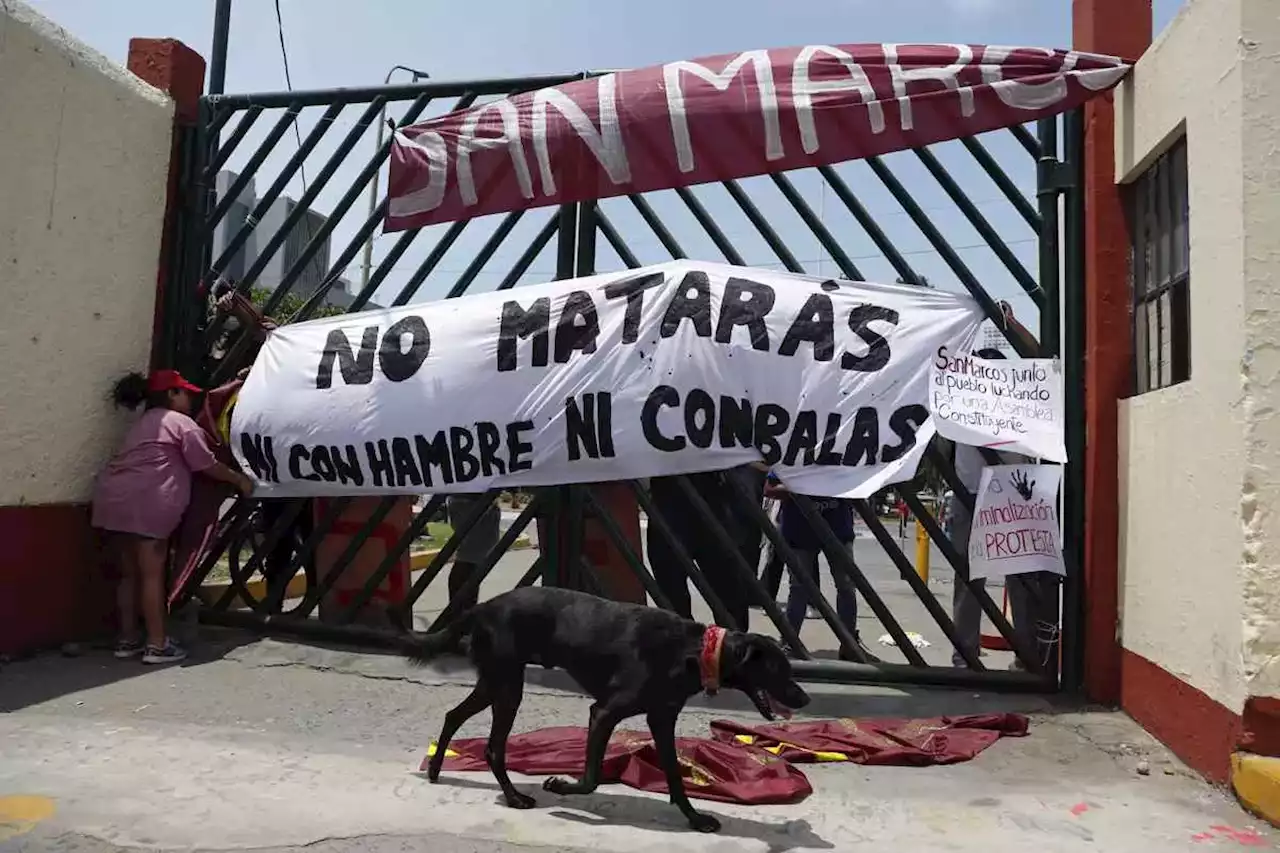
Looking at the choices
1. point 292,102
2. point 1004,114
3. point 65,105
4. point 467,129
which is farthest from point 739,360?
point 65,105

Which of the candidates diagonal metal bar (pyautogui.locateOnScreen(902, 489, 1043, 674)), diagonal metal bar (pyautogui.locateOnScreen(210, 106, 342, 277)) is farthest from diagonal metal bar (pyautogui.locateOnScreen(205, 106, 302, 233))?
diagonal metal bar (pyautogui.locateOnScreen(902, 489, 1043, 674))

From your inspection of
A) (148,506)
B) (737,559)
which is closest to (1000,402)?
(737,559)

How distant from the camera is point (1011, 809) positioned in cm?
387

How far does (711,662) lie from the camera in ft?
11.8

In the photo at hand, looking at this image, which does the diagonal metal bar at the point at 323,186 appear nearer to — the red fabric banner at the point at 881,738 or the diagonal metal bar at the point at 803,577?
the diagonal metal bar at the point at 803,577

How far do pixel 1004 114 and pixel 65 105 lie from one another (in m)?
5.45

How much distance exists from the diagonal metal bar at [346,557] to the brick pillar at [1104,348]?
4.17 m

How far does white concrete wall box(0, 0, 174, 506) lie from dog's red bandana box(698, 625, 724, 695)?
4.35 metres

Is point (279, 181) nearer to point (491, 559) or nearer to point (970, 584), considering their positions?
point (491, 559)

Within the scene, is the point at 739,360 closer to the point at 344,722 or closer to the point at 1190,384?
the point at 1190,384

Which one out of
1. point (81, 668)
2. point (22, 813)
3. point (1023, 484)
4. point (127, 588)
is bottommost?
point (22, 813)

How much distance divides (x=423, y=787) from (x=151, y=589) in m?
2.89

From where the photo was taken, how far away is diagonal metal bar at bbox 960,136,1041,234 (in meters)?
5.64

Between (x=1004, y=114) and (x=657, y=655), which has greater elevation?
(x=1004, y=114)
